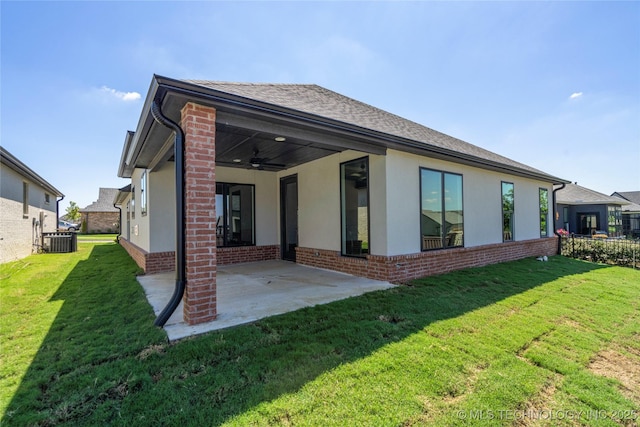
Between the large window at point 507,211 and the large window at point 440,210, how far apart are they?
8.48ft

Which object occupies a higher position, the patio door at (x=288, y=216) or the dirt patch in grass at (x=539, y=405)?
the patio door at (x=288, y=216)

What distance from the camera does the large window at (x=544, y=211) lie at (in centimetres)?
1118

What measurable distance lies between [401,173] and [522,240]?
21.6 feet

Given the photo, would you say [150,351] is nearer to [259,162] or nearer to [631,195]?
[259,162]

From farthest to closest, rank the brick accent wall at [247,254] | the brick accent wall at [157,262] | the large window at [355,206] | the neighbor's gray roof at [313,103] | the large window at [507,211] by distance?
the large window at [507,211] < the brick accent wall at [247,254] < the brick accent wall at [157,262] < the large window at [355,206] < the neighbor's gray roof at [313,103]

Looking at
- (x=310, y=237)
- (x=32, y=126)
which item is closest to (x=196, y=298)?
(x=310, y=237)

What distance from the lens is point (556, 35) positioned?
7922 mm

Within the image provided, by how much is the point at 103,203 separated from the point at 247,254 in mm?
31907

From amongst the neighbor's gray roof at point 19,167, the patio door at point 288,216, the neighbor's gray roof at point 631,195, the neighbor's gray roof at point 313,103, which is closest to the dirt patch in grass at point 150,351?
the neighbor's gray roof at point 313,103

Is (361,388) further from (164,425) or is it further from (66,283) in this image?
(66,283)

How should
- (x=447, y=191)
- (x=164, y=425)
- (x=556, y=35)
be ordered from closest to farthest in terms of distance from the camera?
(x=164, y=425) < (x=447, y=191) < (x=556, y=35)

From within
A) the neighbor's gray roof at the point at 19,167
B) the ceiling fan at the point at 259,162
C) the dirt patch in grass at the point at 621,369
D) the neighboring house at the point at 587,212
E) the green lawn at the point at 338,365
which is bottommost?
the dirt patch in grass at the point at 621,369

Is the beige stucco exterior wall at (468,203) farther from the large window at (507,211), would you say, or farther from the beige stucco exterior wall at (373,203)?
the large window at (507,211)

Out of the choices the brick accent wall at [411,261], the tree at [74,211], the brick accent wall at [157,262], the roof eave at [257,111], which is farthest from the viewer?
the tree at [74,211]
